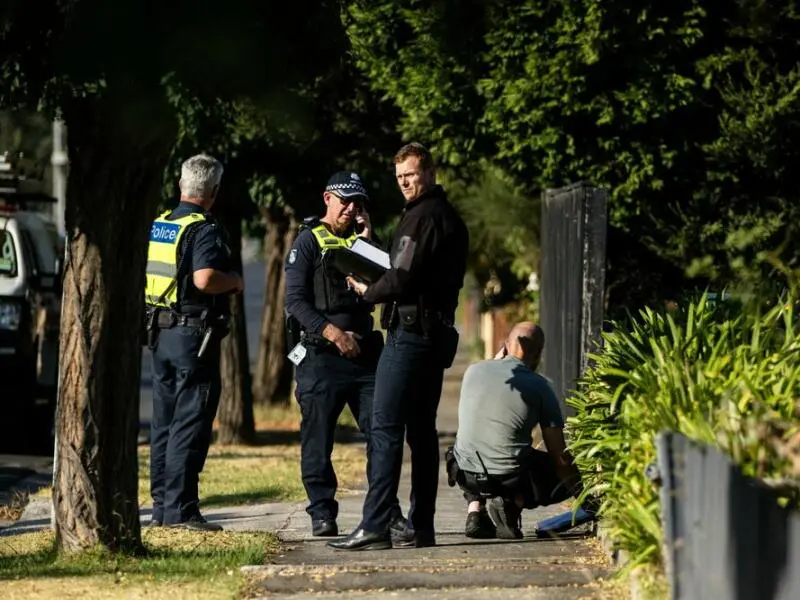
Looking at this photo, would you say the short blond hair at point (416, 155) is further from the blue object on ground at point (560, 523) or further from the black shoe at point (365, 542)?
the blue object on ground at point (560, 523)

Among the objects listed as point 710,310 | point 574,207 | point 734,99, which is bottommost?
point 710,310

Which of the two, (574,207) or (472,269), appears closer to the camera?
(574,207)

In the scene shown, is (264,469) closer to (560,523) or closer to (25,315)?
(25,315)

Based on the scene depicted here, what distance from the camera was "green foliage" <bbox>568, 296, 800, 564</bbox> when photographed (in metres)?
6.10

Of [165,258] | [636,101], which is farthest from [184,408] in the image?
[636,101]

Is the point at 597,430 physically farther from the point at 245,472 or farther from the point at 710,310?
the point at 245,472

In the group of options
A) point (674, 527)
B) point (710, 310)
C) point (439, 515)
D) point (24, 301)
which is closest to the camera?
point (674, 527)

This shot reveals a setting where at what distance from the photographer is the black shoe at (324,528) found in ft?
27.9

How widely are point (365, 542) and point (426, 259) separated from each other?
4.22 feet

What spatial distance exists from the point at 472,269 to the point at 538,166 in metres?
9.93

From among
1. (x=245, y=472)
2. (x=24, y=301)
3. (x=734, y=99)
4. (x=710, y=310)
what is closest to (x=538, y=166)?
(x=734, y=99)

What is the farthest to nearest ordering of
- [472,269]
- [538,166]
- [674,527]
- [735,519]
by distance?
[472,269] → [538,166] → [674,527] → [735,519]

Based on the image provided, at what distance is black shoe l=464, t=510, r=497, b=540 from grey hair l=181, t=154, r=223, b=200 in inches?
83.3

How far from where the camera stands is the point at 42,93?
22.4 feet
